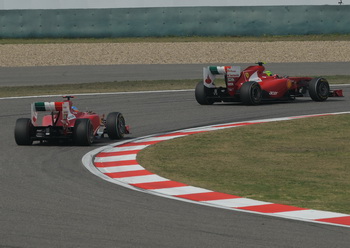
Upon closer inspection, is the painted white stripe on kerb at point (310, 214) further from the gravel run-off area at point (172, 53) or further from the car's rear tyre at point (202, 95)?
the gravel run-off area at point (172, 53)

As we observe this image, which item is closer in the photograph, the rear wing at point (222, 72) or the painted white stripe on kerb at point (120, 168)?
the painted white stripe on kerb at point (120, 168)

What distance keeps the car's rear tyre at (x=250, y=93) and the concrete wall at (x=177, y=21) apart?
19.7 m

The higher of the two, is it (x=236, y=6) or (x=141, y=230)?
(x=236, y=6)

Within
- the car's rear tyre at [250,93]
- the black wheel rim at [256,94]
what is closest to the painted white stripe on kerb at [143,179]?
the car's rear tyre at [250,93]

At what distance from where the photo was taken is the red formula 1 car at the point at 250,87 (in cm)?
2016

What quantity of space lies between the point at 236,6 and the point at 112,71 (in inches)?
408

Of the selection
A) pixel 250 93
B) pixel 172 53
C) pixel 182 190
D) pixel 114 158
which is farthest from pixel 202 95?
pixel 172 53

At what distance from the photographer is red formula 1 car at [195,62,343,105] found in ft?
66.1

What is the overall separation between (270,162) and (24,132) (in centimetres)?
421

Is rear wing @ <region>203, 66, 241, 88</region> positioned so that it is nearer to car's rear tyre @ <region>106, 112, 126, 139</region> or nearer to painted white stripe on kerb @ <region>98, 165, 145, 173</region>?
car's rear tyre @ <region>106, 112, 126, 139</region>

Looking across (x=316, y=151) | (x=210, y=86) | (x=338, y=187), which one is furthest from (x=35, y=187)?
(x=210, y=86)

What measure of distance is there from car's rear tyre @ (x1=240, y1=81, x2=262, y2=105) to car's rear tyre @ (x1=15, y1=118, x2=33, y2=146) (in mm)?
6997

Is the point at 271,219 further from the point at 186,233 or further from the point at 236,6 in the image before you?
the point at 236,6

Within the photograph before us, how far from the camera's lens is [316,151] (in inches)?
532
